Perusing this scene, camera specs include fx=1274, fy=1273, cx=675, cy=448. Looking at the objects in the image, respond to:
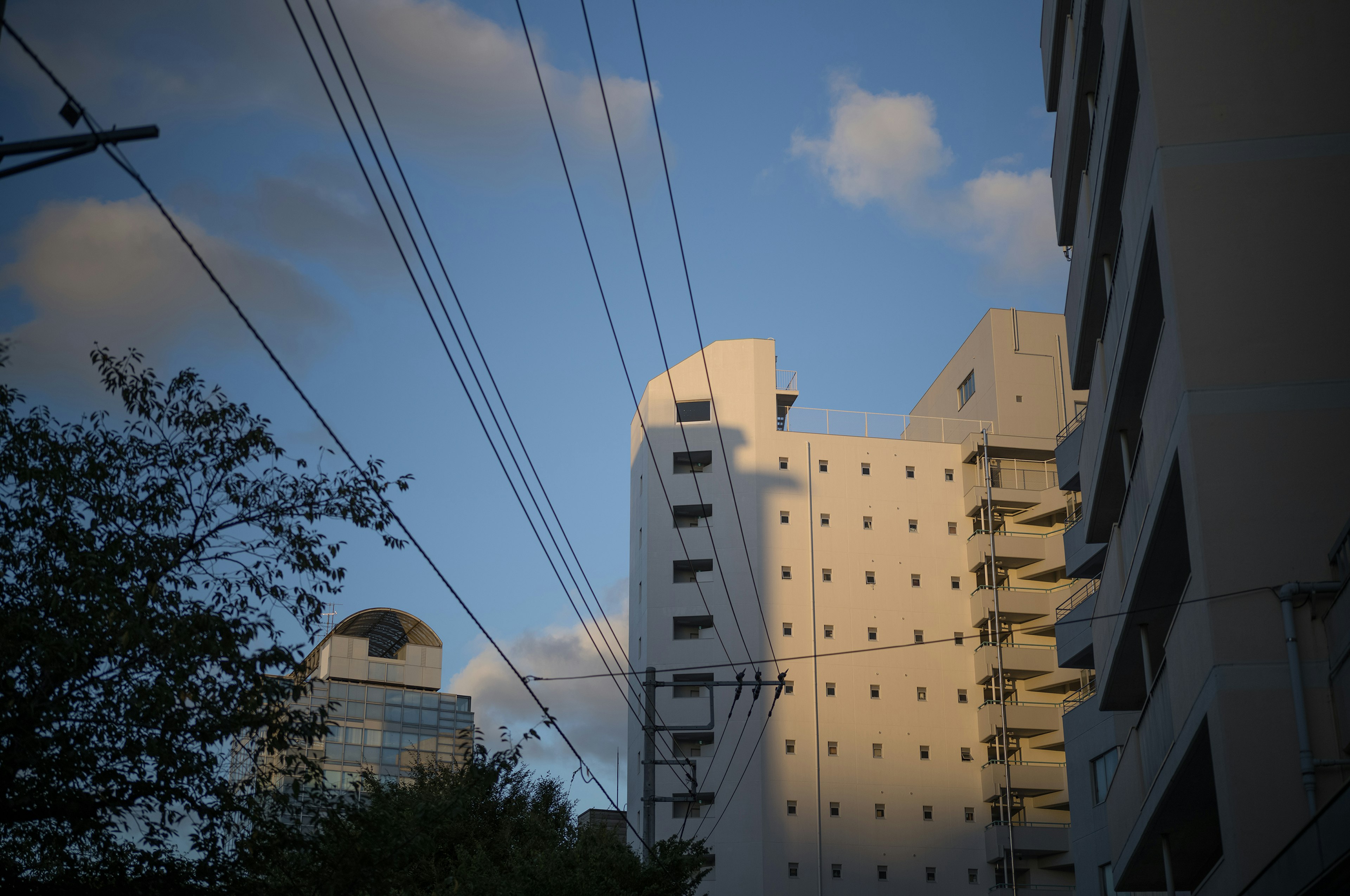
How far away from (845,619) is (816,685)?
3885 millimetres

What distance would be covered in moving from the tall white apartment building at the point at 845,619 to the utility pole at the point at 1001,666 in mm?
514

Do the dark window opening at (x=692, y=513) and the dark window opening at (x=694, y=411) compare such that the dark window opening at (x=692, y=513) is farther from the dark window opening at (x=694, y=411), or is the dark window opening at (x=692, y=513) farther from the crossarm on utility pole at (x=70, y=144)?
the crossarm on utility pole at (x=70, y=144)

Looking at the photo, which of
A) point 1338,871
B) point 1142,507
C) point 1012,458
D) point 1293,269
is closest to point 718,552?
point 1012,458

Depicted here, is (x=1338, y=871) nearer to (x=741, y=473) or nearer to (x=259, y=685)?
(x=259, y=685)

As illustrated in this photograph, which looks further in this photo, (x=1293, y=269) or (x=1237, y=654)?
(x=1293, y=269)

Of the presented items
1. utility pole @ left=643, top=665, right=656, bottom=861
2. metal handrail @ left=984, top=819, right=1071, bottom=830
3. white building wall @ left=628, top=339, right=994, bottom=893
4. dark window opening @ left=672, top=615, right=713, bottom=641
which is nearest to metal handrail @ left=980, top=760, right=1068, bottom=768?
white building wall @ left=628, top=339, right=994, bottom=893

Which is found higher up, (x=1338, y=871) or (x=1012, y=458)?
(x=1012, y=458)

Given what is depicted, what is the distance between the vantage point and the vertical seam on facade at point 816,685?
199 feet

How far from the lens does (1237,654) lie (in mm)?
14820

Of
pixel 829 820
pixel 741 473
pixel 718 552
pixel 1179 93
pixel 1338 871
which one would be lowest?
pixel 1338 871

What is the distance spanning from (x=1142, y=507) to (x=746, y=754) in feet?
147

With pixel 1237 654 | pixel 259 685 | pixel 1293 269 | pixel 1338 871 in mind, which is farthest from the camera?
pixel 1293 269

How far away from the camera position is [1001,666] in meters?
63.4

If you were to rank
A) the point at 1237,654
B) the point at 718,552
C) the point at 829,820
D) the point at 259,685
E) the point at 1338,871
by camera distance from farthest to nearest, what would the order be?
the point at 718,552
the point at 829,820
the point at 1237,654
the point at 259,685
the point at 1338,871
